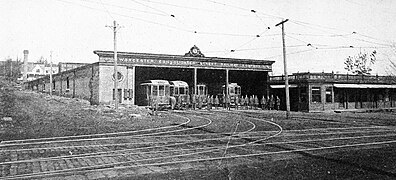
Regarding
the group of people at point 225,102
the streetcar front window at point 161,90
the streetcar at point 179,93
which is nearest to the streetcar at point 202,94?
the group of people at point 225,102

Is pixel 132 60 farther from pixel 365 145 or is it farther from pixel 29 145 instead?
pixel 365 145

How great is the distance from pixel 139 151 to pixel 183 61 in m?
25.0

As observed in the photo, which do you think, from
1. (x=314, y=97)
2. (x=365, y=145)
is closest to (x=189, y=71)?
(x=314, y=97)

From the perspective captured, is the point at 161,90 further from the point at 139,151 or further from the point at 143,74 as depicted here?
the point at 139,151

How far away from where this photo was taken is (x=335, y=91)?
34.0 m

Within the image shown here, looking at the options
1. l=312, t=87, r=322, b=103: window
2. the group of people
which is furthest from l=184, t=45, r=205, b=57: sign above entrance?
l=312, t=87, r=322, b=103: window

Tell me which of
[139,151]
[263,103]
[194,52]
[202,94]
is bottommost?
[139,151]

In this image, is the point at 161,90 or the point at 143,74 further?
the point at 143,74

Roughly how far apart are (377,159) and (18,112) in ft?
52.3

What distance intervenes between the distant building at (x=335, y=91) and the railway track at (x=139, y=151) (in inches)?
803

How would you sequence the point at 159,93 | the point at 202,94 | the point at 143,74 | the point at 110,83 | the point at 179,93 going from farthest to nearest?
the point at 143,74
the point at 202,94
the point at 179,93
the point at 159,93
the point at 110,83

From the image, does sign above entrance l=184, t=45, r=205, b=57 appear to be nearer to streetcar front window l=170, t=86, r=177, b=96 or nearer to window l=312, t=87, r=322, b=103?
streetcar front window l=170, t=86, r=177, b=96

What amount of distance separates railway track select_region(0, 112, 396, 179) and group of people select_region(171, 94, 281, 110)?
62.5 feet

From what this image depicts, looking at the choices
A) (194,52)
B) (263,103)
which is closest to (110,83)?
(194,52)
